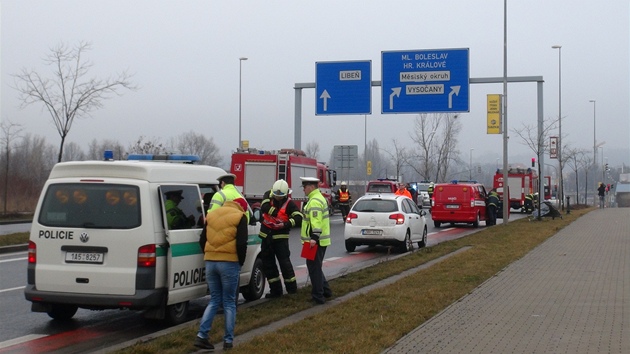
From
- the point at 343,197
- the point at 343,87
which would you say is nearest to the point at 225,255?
the point at 343,87

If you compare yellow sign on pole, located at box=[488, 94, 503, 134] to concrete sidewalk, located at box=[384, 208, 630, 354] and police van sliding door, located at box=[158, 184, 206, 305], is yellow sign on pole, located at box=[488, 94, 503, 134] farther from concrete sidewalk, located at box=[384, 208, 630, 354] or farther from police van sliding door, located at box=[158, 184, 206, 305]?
police van sliding door, located at box=[158, 184, 206, 305]

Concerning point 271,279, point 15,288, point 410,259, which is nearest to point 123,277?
Result: point 271,279

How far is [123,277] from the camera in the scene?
9.03m

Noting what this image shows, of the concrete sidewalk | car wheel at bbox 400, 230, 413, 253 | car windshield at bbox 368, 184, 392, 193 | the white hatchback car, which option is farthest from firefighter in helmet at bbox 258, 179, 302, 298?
car windshield at bbox 368, 184, 392, 193

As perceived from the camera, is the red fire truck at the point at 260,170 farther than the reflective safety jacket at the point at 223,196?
Yes

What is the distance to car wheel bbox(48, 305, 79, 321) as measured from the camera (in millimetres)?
10188

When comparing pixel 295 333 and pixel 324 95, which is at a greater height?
pixel 324 95

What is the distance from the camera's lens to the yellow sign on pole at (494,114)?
31656mm

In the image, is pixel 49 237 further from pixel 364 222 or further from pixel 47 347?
pixel 364 222

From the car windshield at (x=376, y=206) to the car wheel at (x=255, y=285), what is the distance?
9.41m

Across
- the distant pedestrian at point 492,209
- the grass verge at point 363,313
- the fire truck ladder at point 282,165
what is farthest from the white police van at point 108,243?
the distant pedestrian at point 492,209

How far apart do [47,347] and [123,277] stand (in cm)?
110

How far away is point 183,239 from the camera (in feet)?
31.3

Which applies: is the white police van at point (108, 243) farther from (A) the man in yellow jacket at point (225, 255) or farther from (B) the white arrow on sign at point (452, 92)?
(B) the white arrow on sign at point (452, 92)
